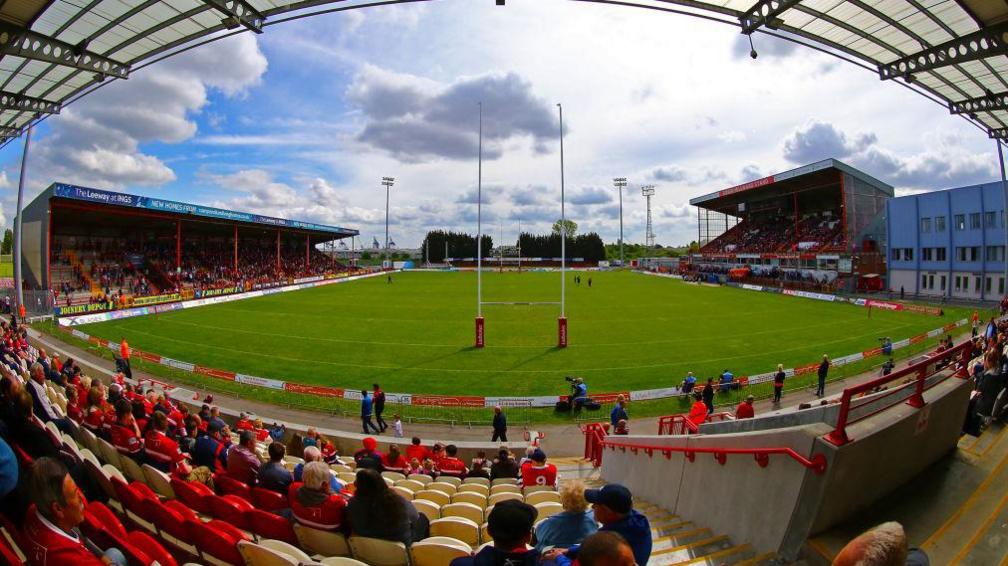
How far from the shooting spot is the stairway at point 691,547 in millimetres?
4562

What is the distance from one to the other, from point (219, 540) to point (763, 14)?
41.3 ft

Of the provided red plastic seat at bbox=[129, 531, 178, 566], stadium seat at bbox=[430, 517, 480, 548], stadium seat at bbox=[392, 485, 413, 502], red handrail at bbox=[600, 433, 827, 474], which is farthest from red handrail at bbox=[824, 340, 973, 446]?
red plastic seat at bbox=[129, 531, 178, 566]

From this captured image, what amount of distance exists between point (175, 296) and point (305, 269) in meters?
36.0

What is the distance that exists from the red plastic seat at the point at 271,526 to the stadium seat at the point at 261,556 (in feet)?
2.52

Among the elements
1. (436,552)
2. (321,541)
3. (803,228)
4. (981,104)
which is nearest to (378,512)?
(436,552)

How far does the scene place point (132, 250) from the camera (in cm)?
5278

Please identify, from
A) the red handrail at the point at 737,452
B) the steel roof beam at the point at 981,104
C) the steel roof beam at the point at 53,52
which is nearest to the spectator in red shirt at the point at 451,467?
the red handrail at the point at 737,452

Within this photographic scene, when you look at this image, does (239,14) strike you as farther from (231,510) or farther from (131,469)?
(231,510)

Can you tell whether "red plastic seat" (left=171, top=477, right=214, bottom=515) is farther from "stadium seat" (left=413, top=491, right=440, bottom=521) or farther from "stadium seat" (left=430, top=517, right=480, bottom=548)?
"stadium seat" (left=430, top=517, right=480, bottom=548)

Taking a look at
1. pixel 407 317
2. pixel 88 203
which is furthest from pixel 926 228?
pixel 88 203

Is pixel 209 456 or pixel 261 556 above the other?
pixel 261 556

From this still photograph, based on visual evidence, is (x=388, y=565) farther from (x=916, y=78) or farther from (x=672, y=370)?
(x=672, y=370)

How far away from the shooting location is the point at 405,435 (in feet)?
48.7

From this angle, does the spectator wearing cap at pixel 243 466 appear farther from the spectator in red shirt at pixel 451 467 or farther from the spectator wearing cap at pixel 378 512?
the spectator in red shirt at pixel 451 467
